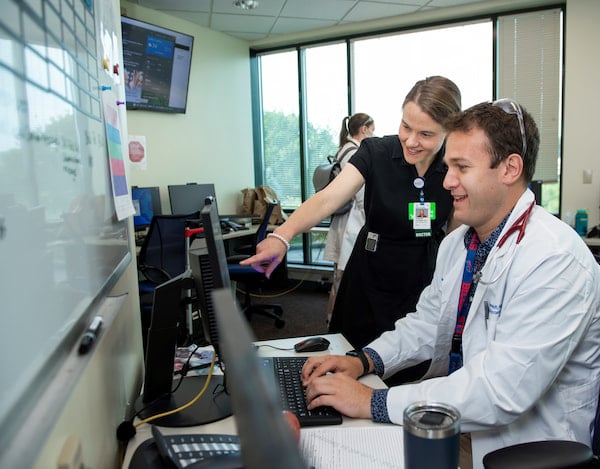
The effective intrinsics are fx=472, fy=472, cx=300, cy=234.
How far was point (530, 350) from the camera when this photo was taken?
1.00 m

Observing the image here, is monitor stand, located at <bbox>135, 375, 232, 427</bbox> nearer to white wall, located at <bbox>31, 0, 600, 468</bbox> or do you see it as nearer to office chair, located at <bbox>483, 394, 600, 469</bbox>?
white wall, located at <bbox>31, 0, 600, 468</bbox>

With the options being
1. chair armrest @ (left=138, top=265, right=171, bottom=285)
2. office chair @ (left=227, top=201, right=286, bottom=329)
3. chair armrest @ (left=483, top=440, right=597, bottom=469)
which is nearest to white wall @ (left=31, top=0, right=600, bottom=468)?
chair armrest @ (left=483, top=440, right=597, bottom=469)

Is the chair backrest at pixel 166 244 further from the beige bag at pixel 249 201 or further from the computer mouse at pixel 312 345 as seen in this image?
the beige bag at pixel 249 201

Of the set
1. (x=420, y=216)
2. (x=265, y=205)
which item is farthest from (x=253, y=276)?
(x=420, y=216)

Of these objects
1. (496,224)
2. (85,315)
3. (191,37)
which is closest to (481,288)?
(496,224)

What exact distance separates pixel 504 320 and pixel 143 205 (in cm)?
351

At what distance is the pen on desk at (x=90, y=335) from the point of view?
0.72 meters

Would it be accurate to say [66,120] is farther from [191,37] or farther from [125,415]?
[191,37]

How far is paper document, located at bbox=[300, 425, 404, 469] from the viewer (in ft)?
2.83

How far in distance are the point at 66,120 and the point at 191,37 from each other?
4.14 meters

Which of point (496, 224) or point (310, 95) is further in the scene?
point (310, 95)

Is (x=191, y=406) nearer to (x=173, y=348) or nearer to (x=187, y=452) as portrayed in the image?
(x=173, y=348)

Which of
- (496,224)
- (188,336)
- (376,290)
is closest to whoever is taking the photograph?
(496,224)

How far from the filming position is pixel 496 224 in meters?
1.28
